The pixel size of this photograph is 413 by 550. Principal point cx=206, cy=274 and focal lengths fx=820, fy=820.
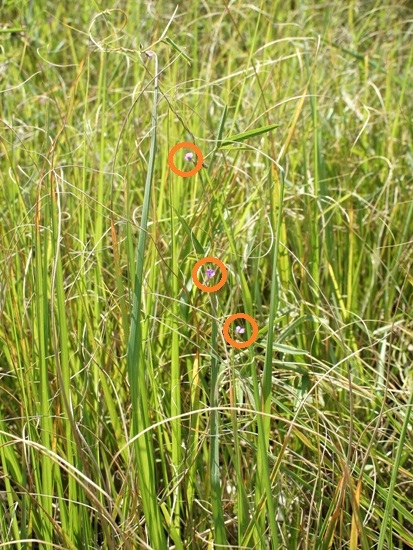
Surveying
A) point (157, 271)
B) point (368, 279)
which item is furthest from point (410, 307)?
point (157, 271)

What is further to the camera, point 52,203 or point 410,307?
point 410,307

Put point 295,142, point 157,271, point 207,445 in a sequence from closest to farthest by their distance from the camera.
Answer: point 207,445 → point 157,271 → point 295,142

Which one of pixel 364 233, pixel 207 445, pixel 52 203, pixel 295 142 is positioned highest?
pixel 52 203

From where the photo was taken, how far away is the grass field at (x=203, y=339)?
0.88 metres

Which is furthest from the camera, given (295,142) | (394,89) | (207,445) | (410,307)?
(394,89)

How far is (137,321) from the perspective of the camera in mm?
805

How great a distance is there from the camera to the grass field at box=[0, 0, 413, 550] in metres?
0.88

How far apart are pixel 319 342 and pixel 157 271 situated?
0.87ft

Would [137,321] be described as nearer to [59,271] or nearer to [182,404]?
[59,271]

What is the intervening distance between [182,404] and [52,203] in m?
0.37

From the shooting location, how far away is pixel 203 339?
0.96 m

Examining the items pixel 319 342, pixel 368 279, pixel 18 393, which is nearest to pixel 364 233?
pixel 368 279

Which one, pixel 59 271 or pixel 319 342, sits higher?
pixel 59 271

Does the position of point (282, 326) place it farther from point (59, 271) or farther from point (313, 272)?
point (59, 271)
